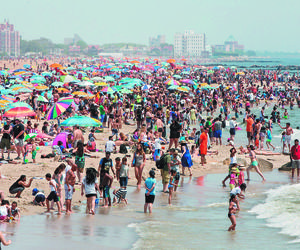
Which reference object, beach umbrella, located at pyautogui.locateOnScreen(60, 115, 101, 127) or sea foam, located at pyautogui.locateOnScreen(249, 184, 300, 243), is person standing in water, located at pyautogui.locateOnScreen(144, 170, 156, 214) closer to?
sea foam, located at pyautogui.locateOnScreen(249, 184, 300, 243)

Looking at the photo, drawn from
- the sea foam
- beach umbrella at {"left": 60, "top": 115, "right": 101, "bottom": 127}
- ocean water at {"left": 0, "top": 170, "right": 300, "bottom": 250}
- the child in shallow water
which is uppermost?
beach umbrella at {"left": 60, "top": 115, "right": 101, "bottom": 127}

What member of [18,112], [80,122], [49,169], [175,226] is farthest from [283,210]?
[18,112]

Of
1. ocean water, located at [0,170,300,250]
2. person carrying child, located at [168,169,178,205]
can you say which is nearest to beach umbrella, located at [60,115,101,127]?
ocean water, located at [0,170,300,250]

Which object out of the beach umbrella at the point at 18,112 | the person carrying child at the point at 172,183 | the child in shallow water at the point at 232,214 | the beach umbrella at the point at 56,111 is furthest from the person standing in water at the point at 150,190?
the beach umbrella at the point at 56,111

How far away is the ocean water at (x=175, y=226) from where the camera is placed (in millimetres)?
8406

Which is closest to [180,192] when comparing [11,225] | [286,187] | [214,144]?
[286,187]

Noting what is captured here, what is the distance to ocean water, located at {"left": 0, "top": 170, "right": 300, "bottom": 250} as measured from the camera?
27.6ft

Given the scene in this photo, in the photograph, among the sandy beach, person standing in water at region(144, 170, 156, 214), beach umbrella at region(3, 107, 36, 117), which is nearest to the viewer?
person standing in water at region(144, 170, 156, 214)

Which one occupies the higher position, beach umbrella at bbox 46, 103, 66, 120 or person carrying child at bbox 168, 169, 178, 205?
beach umbrella at bbox 46, 103, 66, 120

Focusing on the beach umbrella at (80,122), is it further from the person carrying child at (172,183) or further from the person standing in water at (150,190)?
the person standing in water at (150,190)

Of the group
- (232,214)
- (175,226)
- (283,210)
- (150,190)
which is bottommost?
(283,210)

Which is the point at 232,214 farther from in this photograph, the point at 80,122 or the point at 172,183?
the point at 80,122

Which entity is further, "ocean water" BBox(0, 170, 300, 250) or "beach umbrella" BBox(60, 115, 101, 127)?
"beach umbrella" BBox(60, 115, 101, 127)

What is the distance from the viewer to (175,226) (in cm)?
969
